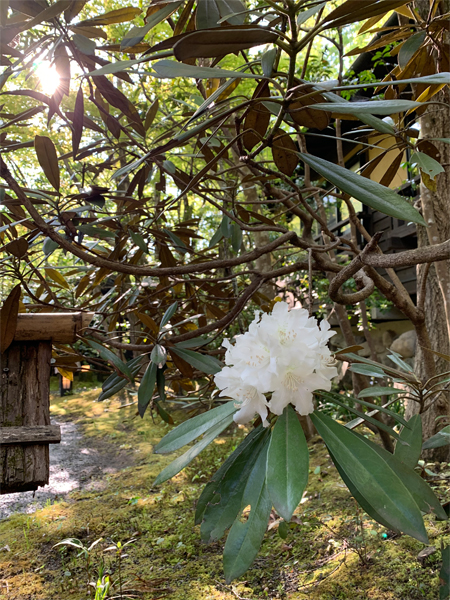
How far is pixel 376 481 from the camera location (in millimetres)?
474

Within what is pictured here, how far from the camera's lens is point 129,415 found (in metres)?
5.74

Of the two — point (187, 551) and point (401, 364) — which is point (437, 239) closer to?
point (401, 364)

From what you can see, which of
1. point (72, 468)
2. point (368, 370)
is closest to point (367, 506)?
point (368, 370)

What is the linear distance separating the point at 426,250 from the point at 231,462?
1.79 ft

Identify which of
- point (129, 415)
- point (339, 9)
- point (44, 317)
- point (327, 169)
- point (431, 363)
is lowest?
point (129, 415)

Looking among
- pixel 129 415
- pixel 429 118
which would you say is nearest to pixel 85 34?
pixel 429 118

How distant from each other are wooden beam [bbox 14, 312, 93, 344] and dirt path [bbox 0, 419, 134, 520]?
2224 mm

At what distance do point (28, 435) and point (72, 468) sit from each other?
3.34 m

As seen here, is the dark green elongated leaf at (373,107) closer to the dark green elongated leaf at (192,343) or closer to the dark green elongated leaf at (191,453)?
the dark green elongated leaf at (191,453)

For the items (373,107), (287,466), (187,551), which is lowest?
(187,551)

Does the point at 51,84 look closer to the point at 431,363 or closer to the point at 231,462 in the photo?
the point at 231,462

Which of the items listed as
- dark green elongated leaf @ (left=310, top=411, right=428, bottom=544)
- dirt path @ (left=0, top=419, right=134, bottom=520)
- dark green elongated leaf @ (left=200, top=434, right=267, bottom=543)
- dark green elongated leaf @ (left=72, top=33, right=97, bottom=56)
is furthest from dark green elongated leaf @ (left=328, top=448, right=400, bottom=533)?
dirt path @ (left=0, top=419, right=134, bottom=520)

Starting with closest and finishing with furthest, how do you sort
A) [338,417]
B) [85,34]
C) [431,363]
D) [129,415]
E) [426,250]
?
[426,250] < [85,34] < [431,363] < [338,417] < [129,415]

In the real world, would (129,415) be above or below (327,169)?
below
